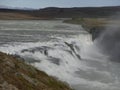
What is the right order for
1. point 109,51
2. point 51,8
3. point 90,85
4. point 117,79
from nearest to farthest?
1. point 90,85
2. point 117,79
3. point 109,51
4. point 51,8

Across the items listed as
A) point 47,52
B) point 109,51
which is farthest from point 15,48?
point 109,51

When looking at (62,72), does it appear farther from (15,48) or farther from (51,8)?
(51,8)

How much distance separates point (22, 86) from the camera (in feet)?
29.8

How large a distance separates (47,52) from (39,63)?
11.5ft

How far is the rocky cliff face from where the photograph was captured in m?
8.96

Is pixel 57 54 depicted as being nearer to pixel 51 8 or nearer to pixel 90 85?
pixel 90 85

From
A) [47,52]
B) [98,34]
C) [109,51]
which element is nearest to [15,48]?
[47,52]

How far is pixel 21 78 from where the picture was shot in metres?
9.59

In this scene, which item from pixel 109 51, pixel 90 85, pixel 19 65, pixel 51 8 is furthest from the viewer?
pixel 51 8

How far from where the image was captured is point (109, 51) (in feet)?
115

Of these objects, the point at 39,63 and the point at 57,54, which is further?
the point at 57,54

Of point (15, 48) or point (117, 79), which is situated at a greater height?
point (15, 48)

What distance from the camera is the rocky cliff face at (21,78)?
8961 mm

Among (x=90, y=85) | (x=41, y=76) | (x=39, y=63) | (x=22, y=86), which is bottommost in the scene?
(x=22, y=86)
